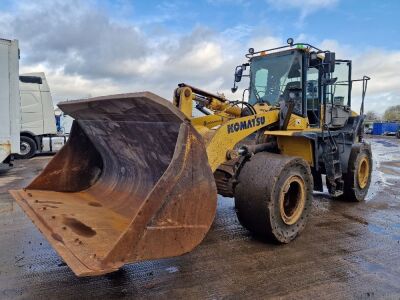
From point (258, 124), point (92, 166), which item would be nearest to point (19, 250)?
point (92, 166)

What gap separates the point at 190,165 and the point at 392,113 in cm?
7002

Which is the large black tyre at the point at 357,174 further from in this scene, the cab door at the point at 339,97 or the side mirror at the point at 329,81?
the side mirror at the point at 329,81

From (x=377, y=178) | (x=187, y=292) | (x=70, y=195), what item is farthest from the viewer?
(x=377, y=178)

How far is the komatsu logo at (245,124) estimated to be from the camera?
446 centimetres

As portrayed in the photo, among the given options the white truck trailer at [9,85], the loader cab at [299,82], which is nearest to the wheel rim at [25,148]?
the white truck trailer at [9,85]

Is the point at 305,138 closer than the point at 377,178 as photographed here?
Yes

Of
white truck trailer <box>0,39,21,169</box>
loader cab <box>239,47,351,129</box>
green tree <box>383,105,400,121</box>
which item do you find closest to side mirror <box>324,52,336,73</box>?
loader cab <box>239,47,351,129</box>

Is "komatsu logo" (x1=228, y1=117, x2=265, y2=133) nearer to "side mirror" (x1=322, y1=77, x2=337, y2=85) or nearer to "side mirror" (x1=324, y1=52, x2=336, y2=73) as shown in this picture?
"side mirror" (x1=324, y1=52, x2=336, y2=73)

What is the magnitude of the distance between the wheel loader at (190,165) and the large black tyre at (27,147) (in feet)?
34.2

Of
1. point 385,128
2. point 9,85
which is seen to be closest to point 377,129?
point 385,128

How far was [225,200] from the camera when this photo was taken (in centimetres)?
717

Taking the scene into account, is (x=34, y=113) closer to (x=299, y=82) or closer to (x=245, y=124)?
(x=299, y=82)

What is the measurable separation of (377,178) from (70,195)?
29.1 feet

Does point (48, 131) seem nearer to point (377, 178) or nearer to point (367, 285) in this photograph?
point (377, 178)
